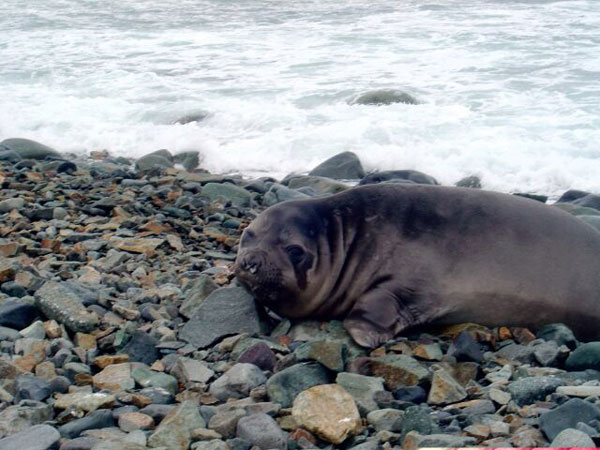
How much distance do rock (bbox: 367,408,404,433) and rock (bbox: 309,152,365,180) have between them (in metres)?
6.15

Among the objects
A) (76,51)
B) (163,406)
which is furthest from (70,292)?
(76,51)

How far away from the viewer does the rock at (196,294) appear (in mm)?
4703

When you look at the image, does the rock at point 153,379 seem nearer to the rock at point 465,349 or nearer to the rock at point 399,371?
the rock at point 399,371

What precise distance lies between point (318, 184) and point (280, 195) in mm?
683

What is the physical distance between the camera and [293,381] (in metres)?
3.70

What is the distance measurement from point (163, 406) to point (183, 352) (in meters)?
0.76

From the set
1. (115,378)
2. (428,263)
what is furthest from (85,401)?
(428,263)

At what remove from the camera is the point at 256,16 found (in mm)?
22172

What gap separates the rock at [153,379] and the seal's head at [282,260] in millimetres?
921

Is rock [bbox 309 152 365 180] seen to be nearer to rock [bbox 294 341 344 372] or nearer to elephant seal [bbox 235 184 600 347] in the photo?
elephant seal [bbox 235 184 600 347]

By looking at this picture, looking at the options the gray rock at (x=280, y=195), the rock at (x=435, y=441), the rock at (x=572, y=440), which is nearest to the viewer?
the rock at (x=572, y=440)

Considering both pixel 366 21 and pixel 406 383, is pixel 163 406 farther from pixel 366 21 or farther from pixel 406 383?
pixel 366 21

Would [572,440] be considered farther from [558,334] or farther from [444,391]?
[558,334]

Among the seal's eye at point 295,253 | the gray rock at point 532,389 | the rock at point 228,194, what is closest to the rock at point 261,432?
the gray rock at point 532,389
